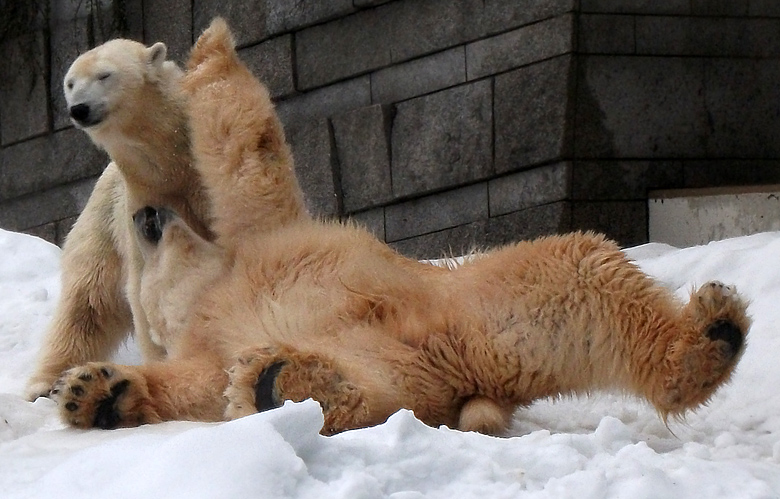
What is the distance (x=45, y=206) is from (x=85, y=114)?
19.5 feet

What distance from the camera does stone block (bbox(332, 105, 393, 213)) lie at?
7.76 meters

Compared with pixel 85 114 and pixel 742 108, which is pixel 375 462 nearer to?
pixel 85 114

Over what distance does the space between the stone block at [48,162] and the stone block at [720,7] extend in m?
4.21

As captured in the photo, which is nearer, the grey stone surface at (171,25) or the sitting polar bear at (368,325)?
the sitting polar bear at (368,325)

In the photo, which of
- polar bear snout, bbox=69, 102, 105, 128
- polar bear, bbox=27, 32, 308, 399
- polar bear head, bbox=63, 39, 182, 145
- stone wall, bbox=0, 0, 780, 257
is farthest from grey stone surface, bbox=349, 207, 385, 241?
polar bear snout, bbox=69, 102, 105, 128

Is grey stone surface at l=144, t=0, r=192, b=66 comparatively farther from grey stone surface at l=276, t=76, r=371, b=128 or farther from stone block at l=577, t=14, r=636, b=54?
stone block at l=577, t=14, r=636, b=54

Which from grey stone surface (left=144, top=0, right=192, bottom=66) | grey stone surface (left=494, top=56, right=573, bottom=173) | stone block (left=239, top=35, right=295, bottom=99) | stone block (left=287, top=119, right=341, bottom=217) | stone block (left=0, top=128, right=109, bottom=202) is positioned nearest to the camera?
grey stone surface (left=494, top=56, right=573, bottom=173)

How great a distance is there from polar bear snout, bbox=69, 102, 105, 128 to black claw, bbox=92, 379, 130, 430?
1.17 m

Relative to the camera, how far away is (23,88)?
9672mm

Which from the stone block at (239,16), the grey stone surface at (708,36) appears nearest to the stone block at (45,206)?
the stone block at (239,16)

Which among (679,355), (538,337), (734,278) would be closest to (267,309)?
(538,337)

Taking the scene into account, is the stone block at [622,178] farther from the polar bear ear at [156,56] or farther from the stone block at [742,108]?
the polar bear ear at [156,56]

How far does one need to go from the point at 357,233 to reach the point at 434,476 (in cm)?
134

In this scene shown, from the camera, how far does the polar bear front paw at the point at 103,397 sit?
3010 mm
